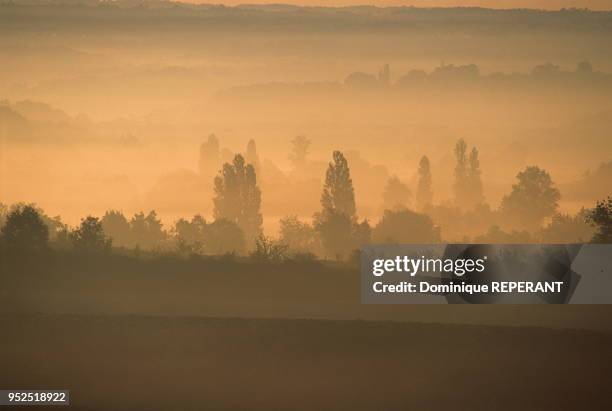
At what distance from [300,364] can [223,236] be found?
33279 mm

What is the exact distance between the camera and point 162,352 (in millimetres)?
49594

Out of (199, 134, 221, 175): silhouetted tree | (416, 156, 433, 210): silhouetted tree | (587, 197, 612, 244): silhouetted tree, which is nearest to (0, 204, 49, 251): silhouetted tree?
(199, 134, 221, 175): silhouetted tree

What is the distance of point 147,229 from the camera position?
3189 inches

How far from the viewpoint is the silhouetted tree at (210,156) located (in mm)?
95188

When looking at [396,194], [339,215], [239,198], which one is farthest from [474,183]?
[239,198]

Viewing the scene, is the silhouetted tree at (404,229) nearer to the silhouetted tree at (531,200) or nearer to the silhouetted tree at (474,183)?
the silhouetted tree at (474,183)

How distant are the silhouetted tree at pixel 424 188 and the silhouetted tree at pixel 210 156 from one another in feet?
61.1

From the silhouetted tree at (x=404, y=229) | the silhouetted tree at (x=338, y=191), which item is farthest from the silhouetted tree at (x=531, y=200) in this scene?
the silhouetted tree at (x=338, y=191)

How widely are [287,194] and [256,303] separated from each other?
3040 cm

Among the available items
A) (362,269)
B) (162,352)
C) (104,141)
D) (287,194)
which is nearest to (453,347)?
(162,352)

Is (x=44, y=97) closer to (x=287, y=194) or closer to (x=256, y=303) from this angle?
(x=287, y=194)

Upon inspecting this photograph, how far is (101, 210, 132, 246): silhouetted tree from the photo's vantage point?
79094 mm

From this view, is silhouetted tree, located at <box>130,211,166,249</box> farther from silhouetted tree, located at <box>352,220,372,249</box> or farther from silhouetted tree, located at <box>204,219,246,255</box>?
silhouetted tree, located at <box>352,220,372,249</box>

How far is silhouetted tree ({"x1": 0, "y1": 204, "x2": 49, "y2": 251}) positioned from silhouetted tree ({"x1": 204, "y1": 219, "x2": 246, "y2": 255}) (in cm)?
1302
